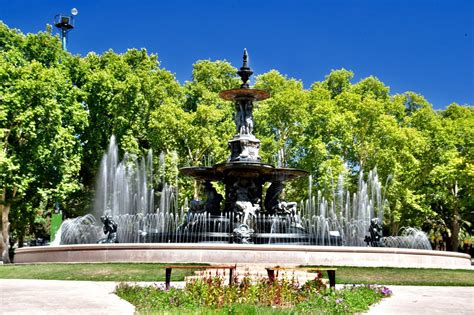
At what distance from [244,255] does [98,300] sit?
776 cm

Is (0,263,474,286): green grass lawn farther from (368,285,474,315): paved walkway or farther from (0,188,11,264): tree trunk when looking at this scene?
(0,188,11,264): tree trunk

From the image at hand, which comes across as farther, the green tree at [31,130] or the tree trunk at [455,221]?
the tree trunk at [455,221]

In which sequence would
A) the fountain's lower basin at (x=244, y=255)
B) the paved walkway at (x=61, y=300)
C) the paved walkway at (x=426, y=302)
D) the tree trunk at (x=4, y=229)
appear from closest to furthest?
the paved walkway at (x=61, y=300)
the paved walkway at (x=426, y=302)
the fountain's lower basin at (x=244, y=255)
the tree trunk at (x=4, y=229)

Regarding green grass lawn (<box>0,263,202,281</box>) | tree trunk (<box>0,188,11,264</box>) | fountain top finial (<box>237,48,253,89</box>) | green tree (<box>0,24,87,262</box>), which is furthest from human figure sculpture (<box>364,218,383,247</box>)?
tree trunk (<box>0,188,11,264</box>)

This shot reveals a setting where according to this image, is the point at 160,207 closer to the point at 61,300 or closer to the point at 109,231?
the point at 109,231

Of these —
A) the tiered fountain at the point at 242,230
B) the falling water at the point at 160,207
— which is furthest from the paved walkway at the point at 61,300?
the falling water at the point at 160,207

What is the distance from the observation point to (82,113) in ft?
115

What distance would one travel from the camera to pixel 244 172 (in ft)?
79.9

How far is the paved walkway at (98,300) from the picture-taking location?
365 inches

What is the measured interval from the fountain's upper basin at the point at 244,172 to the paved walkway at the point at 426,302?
1022 cm

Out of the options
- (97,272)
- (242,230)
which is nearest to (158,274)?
(97,272)

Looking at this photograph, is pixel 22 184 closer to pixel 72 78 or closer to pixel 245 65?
pixel 72 78

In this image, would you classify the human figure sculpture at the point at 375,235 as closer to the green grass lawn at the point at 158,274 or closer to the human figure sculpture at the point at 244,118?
the green grass lawn at the point at 158,274

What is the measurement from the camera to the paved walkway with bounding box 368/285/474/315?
31.5 ft
